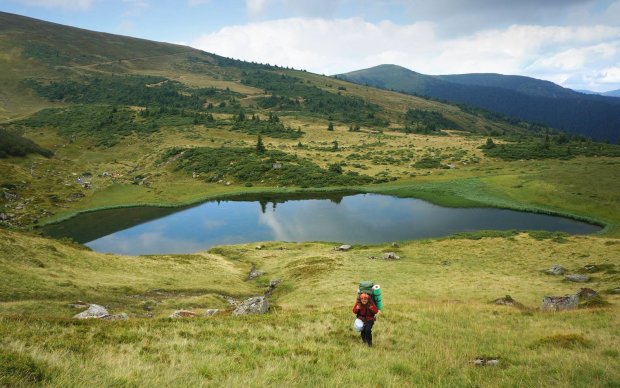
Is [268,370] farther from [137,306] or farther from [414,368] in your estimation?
[137,306]

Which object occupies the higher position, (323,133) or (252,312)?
(323,133)

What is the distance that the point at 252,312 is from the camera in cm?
2339

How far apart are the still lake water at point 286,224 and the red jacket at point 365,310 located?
1735 inches

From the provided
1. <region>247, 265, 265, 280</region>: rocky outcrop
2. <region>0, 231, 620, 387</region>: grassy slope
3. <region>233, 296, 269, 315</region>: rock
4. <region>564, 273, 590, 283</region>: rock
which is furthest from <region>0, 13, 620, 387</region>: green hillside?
<region>247, 265, 265, 280</region>: rocky outcrop

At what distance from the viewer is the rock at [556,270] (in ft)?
119

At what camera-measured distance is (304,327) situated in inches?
724

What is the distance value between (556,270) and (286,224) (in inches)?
1742

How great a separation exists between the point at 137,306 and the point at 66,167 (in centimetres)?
9030

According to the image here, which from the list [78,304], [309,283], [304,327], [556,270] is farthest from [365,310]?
[556,270]

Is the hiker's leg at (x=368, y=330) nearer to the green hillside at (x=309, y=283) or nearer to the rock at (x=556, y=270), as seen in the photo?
the green hillside at (x=309, y=283)

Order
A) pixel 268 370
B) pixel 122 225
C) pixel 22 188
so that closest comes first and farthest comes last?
pixel 268 370 < pixel 122 225 < pixel 22 188

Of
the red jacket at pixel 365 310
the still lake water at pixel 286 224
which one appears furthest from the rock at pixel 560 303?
the still lake water at pixel 286 224

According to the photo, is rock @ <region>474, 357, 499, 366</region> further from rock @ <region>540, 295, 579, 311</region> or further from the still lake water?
the still lake water

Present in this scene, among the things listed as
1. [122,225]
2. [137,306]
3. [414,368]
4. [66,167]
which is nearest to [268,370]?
[414,368]
